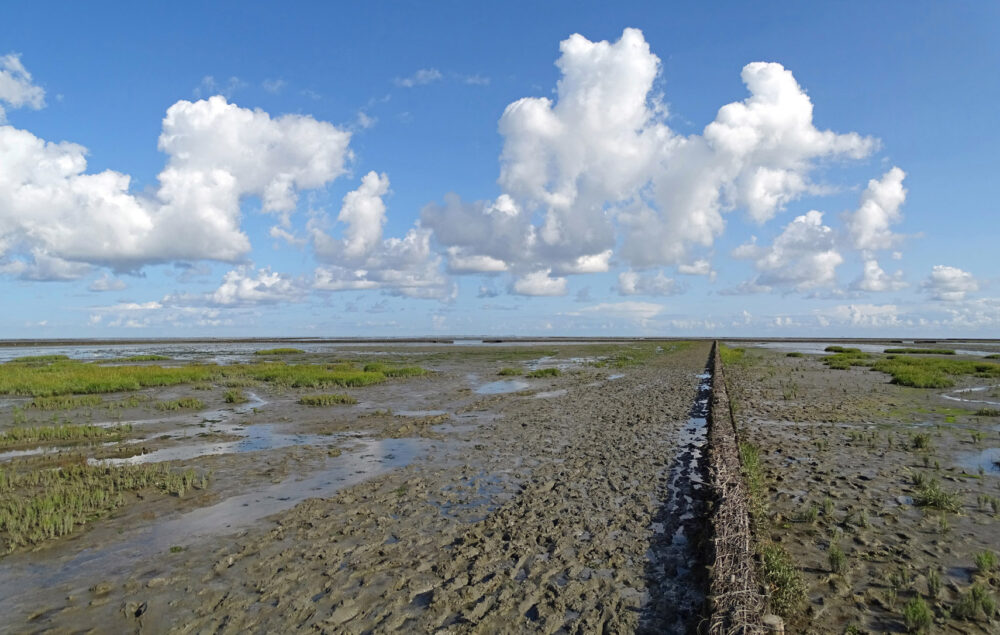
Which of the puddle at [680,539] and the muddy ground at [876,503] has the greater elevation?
the muddy ground at [876,503]

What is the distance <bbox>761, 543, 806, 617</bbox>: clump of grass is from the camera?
7344 millimetres

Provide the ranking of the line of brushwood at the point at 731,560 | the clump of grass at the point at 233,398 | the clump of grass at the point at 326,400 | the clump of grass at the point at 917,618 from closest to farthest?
the line of brushwood at the point at 731,560 → the clump of grass at the point at 917,618 → the clump of grass at the point at 326,400 → the clump of grass at the point at 233,398

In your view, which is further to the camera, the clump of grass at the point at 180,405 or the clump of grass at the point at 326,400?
the clump of grass at the point at 326,400

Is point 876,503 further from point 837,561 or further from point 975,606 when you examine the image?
point 975,606

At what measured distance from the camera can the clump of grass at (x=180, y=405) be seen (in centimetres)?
2616

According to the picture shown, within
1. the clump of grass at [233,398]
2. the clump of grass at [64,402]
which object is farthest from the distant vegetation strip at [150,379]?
the clump of grass at [233,398]

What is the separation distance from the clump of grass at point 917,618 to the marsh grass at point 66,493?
14.3 m

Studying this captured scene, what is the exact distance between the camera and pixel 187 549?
9.69 metres

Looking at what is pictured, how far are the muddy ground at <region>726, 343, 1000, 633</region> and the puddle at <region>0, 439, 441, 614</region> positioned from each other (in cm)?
1027

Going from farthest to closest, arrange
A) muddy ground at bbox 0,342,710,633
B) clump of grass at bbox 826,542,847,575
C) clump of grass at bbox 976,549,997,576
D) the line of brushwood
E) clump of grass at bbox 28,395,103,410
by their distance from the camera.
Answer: clump of grass at bbox 28,395,103,410 → clump of grass at bbox 826,542,847,575 → clump of grass at bbox 976,549,997,576 → muddy ground at bbox 0,342,710,633 → the line of brushwood

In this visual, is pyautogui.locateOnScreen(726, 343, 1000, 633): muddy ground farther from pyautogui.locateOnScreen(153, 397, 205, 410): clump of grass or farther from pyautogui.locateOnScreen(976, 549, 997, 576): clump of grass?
pyautogui.locateOnScreen(153, 397, 205, 410): clump of grass

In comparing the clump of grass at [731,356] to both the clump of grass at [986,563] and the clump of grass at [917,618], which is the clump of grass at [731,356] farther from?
the clump of grass at [917,618]

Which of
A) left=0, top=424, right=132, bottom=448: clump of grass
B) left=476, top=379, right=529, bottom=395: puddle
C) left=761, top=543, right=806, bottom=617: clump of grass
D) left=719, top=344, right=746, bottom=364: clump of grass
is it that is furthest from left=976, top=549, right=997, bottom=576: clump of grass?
left=719, top=344, right=746, bottom=364: clump of grass

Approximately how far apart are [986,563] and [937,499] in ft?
11.7
